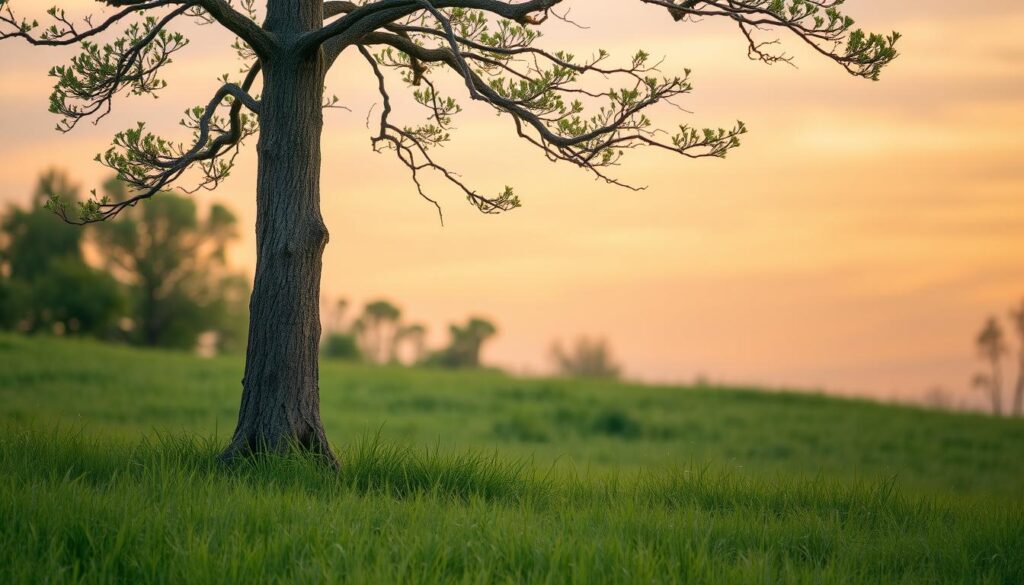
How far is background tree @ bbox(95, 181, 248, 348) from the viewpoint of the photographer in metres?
52.6

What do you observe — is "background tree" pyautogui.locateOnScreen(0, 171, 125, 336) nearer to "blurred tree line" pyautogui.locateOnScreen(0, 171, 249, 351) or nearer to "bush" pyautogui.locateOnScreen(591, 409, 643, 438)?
"blurred tree line" pyautogui.locateOnScreen(0, 171, 249, 351)

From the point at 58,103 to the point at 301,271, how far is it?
3360 mm

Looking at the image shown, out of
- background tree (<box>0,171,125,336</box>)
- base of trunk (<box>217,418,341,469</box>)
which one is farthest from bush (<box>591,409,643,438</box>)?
background tree (<box>0,171,125,336</box>)

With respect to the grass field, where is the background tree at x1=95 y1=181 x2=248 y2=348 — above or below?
above

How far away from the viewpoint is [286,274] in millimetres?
8609

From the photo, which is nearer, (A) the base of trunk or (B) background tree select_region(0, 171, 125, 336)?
(A) the base of trunk

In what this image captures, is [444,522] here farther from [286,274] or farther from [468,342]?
[468,342]

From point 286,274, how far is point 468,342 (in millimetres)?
45601

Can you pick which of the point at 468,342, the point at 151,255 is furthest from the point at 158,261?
the point at 468,342

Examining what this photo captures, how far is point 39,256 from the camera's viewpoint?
52406mm

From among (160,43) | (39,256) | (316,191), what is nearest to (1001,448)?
(316,191)

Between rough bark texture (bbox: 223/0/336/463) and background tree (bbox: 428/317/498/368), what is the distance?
43.8 m

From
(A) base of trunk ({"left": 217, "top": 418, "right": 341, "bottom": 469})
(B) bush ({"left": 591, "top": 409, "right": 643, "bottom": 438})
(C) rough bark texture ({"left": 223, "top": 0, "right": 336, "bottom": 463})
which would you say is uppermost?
(C) rough bark texture ({"left": 223, "top": 0, "right": 336, "bottom": 463})

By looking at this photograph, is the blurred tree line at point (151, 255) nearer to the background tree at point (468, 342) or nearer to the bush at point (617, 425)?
the background tree at point (468, 342)
